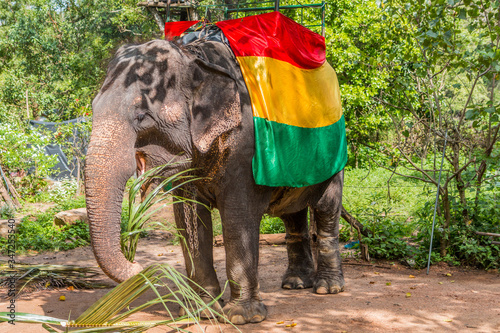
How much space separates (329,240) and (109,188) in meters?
2.88

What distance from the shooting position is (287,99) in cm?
431

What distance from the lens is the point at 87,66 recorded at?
1798 cm

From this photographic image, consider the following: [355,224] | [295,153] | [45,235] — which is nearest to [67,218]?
[45,235]

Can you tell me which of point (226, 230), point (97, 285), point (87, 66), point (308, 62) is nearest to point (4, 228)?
point (97, 285)

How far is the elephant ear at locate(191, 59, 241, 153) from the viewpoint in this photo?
3797 millimetres

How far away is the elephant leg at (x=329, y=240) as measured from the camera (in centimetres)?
522

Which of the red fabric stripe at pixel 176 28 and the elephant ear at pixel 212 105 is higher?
the red fabric stripe at pixel 176 28

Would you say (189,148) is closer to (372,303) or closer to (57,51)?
(372,303)

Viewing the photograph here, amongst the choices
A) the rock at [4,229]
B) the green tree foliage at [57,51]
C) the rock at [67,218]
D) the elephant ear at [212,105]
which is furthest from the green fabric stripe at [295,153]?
the green tree foliage at [57,51]

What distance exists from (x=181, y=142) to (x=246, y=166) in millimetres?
620

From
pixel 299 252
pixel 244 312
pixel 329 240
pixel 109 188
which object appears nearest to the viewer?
pixel 109 188

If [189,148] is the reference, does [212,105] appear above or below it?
above

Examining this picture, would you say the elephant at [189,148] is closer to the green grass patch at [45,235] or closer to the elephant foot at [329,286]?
the elephant foot at [329,286]

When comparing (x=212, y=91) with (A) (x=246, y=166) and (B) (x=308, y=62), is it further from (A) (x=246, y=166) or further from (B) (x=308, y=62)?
(B) (x=308, y=62)
